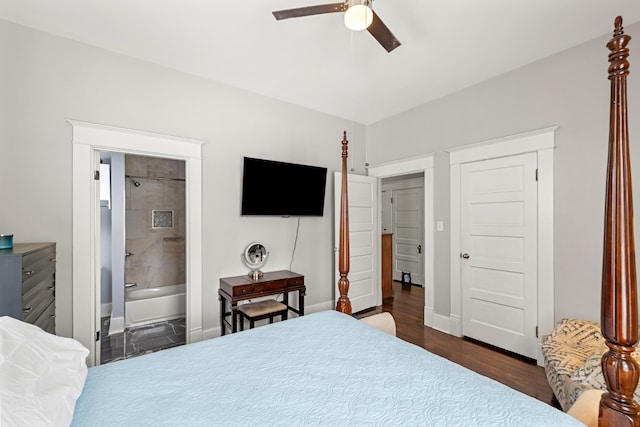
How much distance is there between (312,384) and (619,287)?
3.53 feet

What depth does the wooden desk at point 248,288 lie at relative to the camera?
282 cm

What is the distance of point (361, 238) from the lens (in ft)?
13.3

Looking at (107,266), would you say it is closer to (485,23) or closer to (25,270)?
(25,270)

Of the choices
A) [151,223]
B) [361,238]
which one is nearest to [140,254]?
[151,223]

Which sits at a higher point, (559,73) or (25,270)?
(559,73)

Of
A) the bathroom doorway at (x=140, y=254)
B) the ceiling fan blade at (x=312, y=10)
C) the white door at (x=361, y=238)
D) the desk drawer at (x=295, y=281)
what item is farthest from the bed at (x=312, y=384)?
the white door at (x=361, y=238)

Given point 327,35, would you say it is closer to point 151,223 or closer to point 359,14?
point 359,14

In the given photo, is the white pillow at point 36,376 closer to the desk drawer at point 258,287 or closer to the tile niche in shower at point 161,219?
the desk drawer at point 258,287

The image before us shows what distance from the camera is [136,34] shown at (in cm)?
231

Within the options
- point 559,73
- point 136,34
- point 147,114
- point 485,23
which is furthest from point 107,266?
point 559,73

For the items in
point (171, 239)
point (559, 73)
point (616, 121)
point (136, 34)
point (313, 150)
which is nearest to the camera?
point (616, 121)

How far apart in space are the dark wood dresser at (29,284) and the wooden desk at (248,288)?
1.30 m

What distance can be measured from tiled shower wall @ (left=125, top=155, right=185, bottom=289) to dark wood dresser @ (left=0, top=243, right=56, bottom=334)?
6.72 ft

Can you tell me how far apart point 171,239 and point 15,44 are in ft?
9.11
